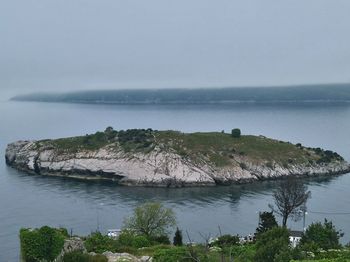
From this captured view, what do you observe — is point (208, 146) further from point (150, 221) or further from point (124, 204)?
point (150, 221)

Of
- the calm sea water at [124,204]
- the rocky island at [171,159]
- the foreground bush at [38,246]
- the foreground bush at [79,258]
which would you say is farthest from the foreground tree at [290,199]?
the foreground bush at [79,258]

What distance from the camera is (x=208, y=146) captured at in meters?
117

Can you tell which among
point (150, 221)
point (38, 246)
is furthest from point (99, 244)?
point (150, 221)

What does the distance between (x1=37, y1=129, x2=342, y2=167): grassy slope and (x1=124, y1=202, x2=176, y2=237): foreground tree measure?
1887 inches

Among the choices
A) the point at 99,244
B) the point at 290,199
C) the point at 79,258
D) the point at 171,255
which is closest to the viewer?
the point at 79,258

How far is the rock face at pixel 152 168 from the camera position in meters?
104

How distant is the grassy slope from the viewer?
112312mm

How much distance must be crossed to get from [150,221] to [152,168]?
150 ft

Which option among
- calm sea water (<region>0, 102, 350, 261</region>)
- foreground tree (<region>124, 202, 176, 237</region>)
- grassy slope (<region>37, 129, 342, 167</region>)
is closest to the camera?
foreground tree (<region>124, 202, 176, 237</region>)

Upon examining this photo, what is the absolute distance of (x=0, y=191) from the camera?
97500mm

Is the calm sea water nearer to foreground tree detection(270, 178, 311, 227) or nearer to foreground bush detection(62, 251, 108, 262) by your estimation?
foreground tree detection(270, 178, 311, 227)

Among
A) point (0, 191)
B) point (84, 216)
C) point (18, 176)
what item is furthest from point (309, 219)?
point (18, 176)

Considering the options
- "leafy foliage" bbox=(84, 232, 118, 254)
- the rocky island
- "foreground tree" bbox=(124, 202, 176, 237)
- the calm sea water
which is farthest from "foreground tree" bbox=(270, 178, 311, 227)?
the rocky island

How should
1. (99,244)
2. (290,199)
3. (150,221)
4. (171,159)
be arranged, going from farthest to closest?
1. (171,159)
2. (290,199)
3. (150,221)
4. (99,244)
